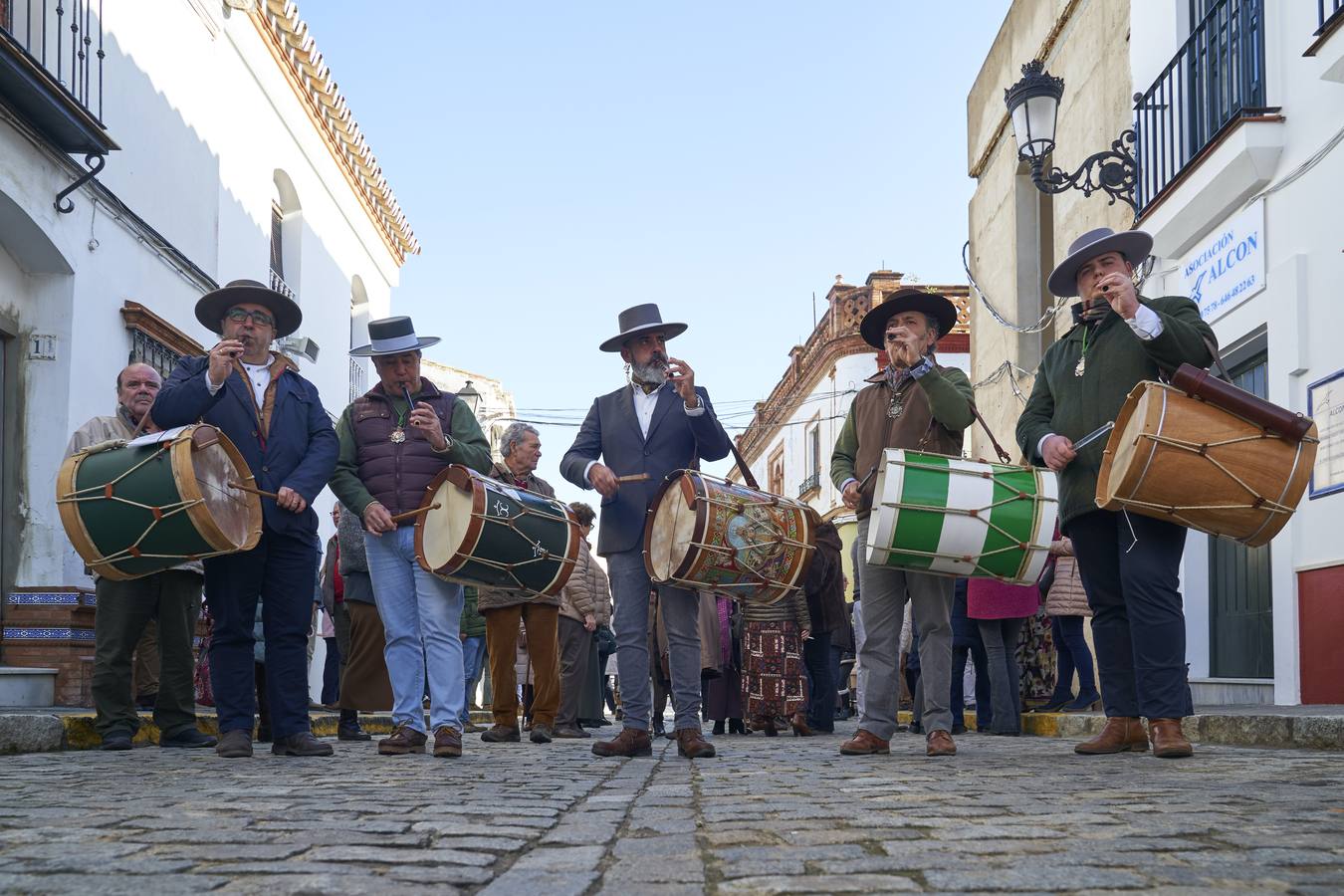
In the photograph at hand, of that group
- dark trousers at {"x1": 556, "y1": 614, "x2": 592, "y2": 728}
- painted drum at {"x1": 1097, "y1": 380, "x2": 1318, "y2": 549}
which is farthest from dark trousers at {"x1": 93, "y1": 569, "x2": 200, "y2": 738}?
painted drum at {"x1": 1097, "y1": 380, "x2": 1318, "y2": 549}

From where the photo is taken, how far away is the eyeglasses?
7012 millimetres

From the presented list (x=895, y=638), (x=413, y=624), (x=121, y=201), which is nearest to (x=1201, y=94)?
(x=895, y=638)

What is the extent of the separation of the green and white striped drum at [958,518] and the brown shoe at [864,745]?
817mm

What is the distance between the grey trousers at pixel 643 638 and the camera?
694 cm

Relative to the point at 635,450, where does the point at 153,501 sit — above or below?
below

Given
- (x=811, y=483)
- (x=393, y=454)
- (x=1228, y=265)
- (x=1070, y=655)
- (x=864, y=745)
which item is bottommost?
(x=864, y=745)

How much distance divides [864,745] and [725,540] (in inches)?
44.5

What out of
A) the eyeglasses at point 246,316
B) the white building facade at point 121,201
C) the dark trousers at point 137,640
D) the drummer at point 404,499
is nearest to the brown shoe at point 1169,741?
the drummer at point 404,499

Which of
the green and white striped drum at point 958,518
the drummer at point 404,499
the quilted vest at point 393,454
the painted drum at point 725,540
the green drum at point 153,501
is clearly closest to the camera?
the green drum at point 153,501

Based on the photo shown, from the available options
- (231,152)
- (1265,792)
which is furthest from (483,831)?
(231,152)

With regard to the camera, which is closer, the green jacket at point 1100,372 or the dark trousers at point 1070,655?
the green jacket at point 1100,372

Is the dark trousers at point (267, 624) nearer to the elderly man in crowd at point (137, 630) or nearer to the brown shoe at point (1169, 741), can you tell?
the elderly man in crowd at point (137, 630)

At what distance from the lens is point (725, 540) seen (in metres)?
6.70

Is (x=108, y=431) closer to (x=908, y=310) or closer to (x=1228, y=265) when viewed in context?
(x=908, y=310)
